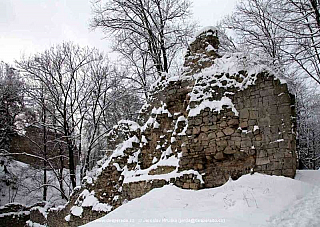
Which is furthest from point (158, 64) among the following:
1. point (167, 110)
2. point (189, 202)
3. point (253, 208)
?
point (253, 208)

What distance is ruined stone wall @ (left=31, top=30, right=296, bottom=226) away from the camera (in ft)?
22.9

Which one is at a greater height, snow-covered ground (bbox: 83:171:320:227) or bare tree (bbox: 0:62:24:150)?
bare tree (bbox: 0:62:24:150)

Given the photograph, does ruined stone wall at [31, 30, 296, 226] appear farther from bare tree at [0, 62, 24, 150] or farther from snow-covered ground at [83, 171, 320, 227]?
bare tree at [0, 62, 24, 150]

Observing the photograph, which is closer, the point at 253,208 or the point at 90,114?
the point at 253,208

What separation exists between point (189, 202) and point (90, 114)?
13781 mm

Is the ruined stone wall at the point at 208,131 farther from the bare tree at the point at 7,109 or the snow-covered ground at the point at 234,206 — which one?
the bare tree at the point at 7,109

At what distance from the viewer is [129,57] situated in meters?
18.2

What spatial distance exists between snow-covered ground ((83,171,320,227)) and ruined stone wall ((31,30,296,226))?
0.56 metres

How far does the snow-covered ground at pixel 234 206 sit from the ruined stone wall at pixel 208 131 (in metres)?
0.56

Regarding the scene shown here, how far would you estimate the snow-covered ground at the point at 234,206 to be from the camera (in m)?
4.52

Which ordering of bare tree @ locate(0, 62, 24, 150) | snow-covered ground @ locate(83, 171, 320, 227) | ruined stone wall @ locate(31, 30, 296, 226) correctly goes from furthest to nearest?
1. bare tree @ locate(0, 62, 24, 150)
2. ruined stone wall @ locate(31, 30, 296, 226)
3. snow-covered ground @ locate(83, 171, 320, 227)

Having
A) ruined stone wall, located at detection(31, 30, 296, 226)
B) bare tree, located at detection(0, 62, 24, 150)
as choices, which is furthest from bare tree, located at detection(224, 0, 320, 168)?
bare tree, located at detection(0, 62, 24, 150)

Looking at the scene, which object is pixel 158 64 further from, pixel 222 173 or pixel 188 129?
pixel 222 173

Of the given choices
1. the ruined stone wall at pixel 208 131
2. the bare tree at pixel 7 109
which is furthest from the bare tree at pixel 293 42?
the bare tree at pixel 7 109
